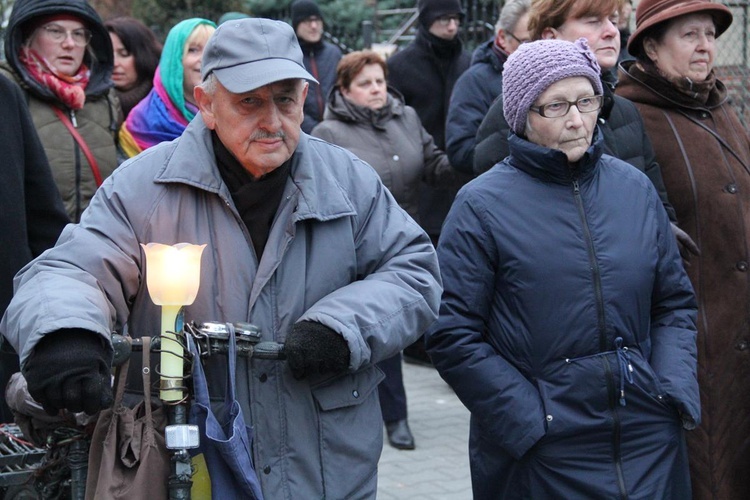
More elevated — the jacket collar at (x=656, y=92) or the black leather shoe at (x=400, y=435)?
the jacket collar at (x=656, y=92)

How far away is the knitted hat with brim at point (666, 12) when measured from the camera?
179 inches

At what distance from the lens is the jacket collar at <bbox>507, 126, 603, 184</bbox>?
3582 mm

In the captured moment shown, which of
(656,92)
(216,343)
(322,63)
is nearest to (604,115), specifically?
(656,92)

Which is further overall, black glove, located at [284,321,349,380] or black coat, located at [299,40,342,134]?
black coat, located at [299,40,342,134]

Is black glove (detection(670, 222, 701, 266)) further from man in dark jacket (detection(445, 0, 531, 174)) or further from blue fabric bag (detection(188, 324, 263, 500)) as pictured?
blue fabric bag (detection(188, 324, 263, 500))

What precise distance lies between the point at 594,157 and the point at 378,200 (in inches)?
33.3

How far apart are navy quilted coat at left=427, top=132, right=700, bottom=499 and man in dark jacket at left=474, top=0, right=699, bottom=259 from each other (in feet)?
2.17

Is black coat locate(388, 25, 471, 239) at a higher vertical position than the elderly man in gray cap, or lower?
lower

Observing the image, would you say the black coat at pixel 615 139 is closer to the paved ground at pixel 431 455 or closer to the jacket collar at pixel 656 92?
the jacket collar at pixel 656 92

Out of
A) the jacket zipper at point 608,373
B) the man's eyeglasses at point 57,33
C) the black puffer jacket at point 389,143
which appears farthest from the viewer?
the black puffer jacket at point 389,143

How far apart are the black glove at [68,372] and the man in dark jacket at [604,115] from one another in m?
2.18

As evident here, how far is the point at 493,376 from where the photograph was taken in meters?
3.49

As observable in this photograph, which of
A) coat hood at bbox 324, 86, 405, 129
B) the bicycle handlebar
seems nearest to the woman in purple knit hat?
the bicycle handlebar

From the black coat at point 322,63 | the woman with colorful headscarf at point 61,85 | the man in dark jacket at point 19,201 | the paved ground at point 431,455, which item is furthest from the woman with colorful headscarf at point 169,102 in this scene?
the black coat at point 322,63
